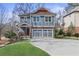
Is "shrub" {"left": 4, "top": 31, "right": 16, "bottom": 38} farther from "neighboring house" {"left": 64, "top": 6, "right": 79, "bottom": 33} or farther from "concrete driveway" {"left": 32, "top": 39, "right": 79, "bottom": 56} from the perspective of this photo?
"neighboring house" {"left": 64, "top": 6, "right": 79, "bottom": 33}

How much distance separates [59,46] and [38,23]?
1.35 ft

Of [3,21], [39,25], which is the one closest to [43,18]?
[39,25]

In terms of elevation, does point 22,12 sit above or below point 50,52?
above

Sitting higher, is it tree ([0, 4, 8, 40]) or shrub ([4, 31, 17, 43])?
tree ([0, 4, 8, 40])

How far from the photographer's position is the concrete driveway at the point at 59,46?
6141mm

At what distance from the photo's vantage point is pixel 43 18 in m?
6.21

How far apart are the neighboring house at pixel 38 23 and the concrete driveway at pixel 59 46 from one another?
82 millimetres

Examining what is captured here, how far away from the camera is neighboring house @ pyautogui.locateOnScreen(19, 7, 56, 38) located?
6203 mm

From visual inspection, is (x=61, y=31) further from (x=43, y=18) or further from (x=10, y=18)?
(x=10, y=18)

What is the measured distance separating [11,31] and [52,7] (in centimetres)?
63

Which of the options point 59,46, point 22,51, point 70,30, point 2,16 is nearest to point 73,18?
point 70,30

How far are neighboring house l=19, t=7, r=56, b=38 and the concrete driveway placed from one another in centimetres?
8

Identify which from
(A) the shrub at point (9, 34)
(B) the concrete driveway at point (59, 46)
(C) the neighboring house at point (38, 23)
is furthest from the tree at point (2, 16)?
(B) the concrete driveway at point (59, 46)

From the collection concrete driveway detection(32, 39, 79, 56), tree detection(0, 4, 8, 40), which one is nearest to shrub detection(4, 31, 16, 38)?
tree detection(0, 4, 8, 40)
